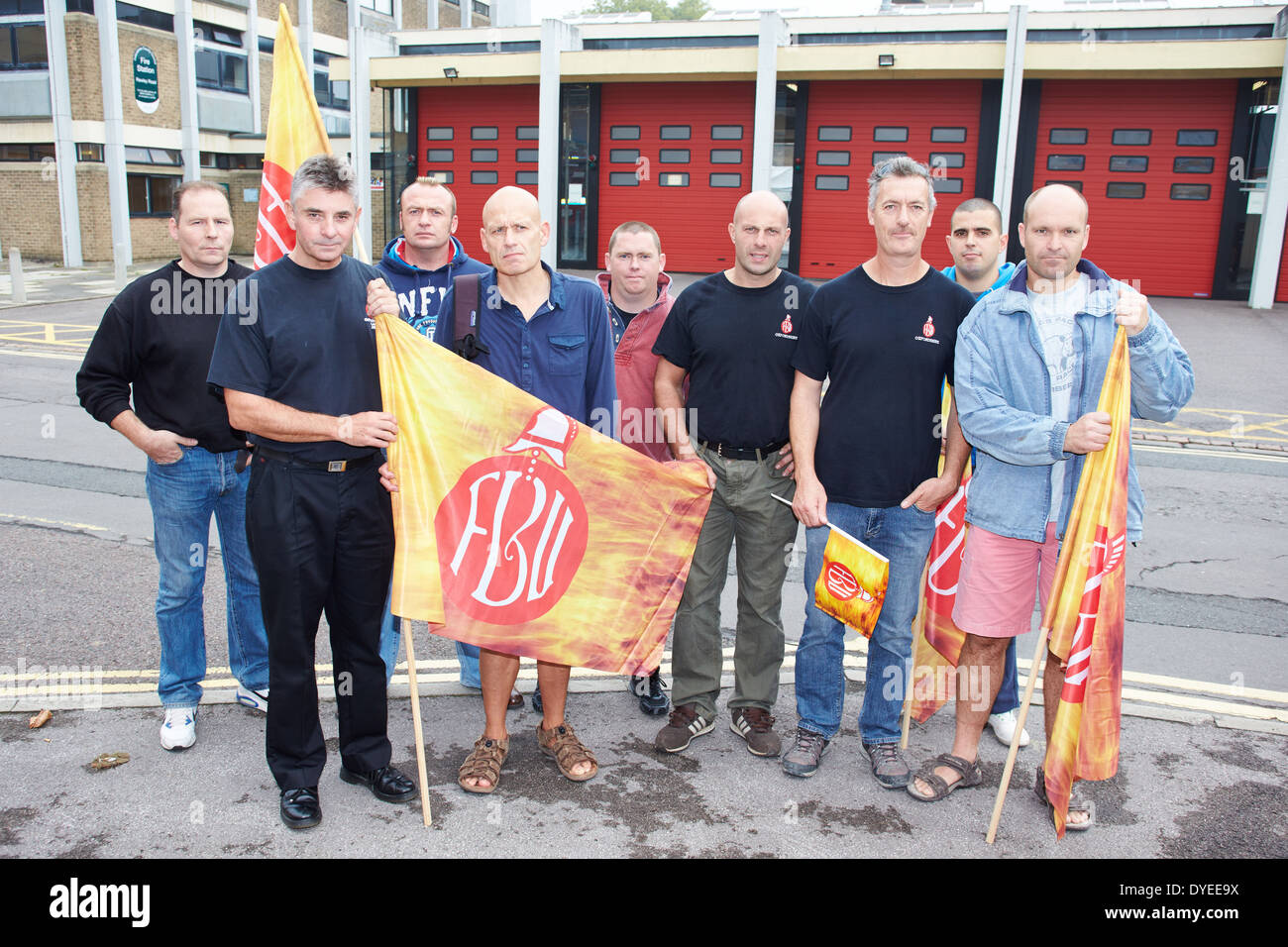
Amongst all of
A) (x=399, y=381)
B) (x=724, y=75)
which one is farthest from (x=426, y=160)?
(x=399, y=381)

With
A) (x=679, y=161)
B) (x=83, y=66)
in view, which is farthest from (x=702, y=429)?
(x=83, y=66)

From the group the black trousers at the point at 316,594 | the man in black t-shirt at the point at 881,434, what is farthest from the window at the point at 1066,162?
the black trousers at the point at 316,594

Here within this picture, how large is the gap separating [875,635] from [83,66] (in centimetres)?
3302

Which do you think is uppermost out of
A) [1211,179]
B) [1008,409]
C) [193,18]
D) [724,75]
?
[193,18]

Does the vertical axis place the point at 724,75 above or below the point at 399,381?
above

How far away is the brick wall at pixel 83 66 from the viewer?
96.1 ft

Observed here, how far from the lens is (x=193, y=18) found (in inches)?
1292

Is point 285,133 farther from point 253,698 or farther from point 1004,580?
point 1004,580

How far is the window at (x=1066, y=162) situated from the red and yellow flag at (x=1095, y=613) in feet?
71.9

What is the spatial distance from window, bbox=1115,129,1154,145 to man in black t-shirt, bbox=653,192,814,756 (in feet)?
71.3

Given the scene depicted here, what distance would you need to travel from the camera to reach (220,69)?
3438cm
